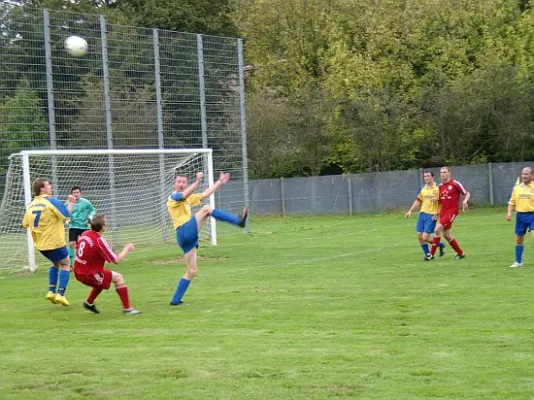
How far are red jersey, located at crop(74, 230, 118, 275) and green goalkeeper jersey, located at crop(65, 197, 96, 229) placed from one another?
6200mm

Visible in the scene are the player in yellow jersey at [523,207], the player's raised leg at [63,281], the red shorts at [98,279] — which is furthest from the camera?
the player in yellow jersey at [523,207]

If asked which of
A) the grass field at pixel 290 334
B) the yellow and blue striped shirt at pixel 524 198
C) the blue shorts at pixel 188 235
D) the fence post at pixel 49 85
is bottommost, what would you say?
the grass field at pixel 290 334

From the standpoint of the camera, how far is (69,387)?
25.7ft

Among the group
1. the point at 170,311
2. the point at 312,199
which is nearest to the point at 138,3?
the point at 312,199

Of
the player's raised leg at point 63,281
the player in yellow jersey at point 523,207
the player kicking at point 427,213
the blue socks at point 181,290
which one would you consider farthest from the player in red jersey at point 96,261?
the player kicking at point 427,213

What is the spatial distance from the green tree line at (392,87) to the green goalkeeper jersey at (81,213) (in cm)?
2627

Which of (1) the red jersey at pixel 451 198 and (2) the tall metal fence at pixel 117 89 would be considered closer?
(1) the red jersey at pixel 451 198

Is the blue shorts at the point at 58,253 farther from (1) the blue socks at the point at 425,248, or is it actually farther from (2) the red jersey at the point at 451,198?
(2) the red jersey at the point at 451,198

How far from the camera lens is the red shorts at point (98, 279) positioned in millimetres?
12453

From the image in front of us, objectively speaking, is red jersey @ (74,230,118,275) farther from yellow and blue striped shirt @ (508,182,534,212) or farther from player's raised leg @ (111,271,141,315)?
yellow and blue striped shirt @ (508,182,534,212)

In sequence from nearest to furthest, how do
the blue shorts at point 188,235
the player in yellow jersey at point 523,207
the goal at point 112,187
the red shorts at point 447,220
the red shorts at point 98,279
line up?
1. the red shorts at point 98,279
2. the blue shorts at point 188,235
3. the player in yellow jersey at point 523,207
4. the red shorts at point 447,220
5. the goal at point 112,187

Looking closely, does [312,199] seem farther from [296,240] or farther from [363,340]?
[363,340]

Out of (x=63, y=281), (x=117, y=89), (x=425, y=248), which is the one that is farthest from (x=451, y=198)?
(x=117, y=89)

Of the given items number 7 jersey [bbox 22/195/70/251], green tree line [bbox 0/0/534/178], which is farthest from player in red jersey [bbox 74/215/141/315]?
green tree line [bbox 0/0/534/178]
